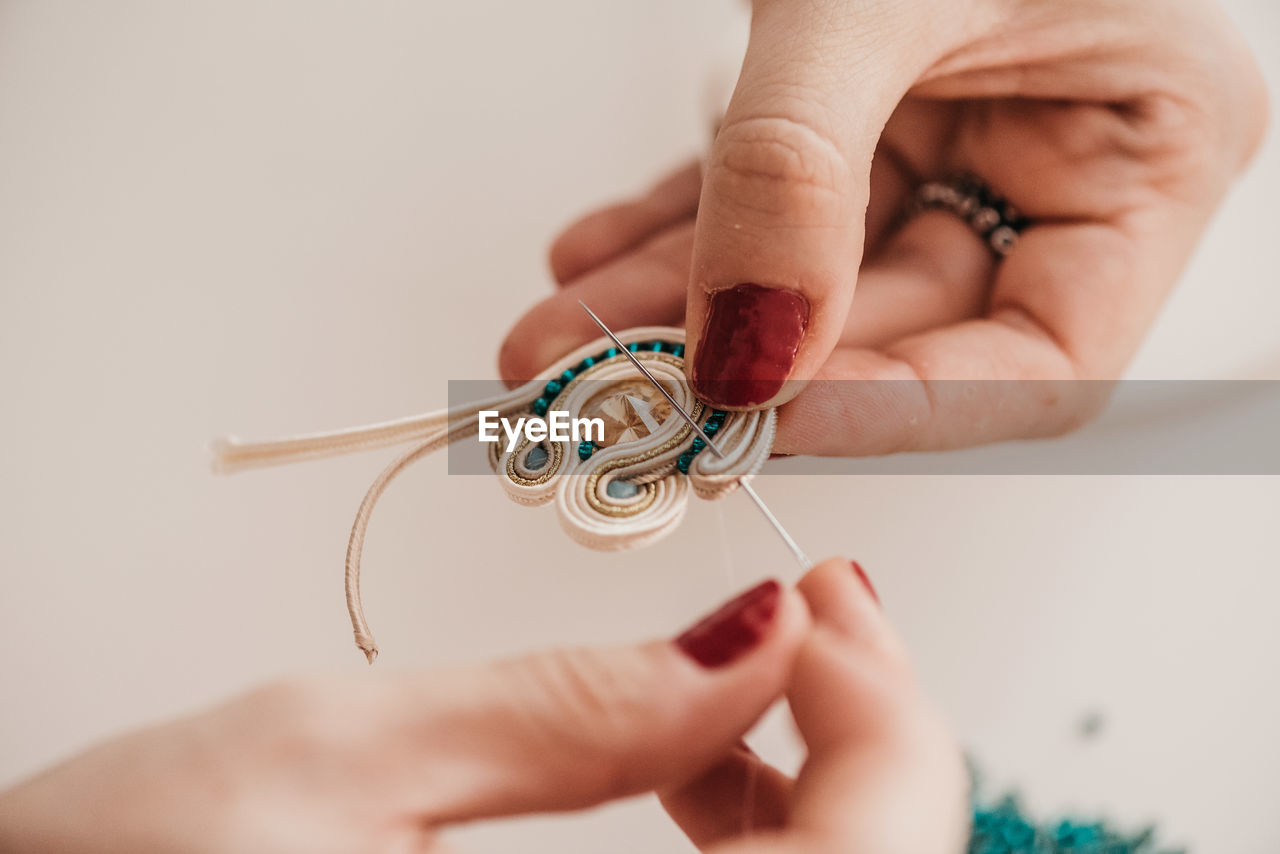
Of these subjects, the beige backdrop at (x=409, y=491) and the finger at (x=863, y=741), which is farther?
the beige backdrop at (x=409, y=491)

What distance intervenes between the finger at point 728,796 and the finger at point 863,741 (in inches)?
5.2

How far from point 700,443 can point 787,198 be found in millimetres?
234

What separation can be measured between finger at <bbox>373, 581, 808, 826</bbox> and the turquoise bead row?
0.23 metres

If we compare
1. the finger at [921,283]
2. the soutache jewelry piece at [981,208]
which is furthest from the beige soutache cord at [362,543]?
the soutache jewelry piece at [981,208]

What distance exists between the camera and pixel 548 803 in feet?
1.84

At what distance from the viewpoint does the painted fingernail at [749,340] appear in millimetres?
759

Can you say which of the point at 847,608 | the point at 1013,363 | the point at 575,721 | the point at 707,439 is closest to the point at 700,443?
the point at 707,439

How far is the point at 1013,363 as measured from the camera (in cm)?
108

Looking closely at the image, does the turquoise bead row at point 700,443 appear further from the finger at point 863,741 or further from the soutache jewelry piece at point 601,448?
the finger at point 863,741

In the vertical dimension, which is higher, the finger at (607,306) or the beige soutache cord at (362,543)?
the finger at (607,306)

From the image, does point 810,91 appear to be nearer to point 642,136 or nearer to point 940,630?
point 940,630

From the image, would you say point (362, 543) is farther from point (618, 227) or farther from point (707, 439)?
point (618, 227)

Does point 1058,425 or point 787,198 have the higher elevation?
point 787,198

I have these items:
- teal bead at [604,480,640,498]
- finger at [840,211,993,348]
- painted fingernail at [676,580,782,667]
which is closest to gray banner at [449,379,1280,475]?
finger at [840,211,993,348]
